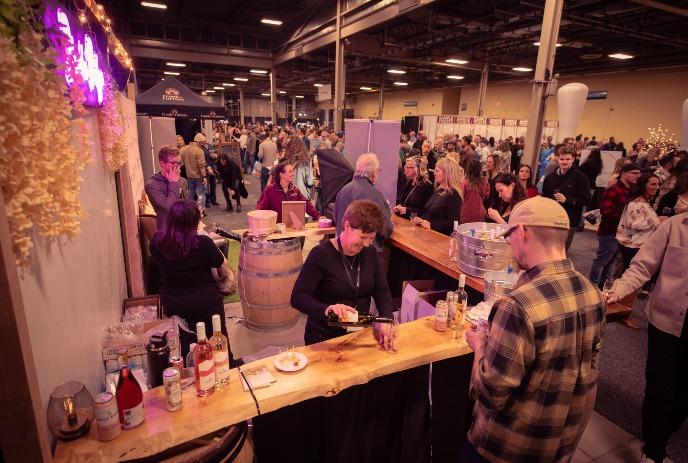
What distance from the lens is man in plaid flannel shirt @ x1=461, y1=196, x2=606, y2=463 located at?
1427 millimetres

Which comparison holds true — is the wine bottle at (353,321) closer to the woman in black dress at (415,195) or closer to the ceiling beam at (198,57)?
the woman in black dress at (415,195)

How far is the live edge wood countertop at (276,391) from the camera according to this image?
1.48 m

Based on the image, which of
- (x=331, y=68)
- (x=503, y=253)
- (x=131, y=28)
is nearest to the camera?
(x=503, y=253)

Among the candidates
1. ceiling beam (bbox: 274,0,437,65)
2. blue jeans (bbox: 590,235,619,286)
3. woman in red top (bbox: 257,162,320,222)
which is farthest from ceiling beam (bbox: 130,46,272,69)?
blue jeans (bbox: 590,235,619,286)

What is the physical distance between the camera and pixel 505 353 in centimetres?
145

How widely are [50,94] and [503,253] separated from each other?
2.91m

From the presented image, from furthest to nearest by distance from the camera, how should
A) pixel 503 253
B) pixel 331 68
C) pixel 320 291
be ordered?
pixel 331 68 < pixel 503 253 < pixel 320 291

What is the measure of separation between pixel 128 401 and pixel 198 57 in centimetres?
1613

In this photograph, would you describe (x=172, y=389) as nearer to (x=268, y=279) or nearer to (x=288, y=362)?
(x=288, y=362)

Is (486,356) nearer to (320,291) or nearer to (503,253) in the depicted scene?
(320,291)

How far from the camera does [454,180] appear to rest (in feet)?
14.3

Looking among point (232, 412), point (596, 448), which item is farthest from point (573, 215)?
point (232, 412)

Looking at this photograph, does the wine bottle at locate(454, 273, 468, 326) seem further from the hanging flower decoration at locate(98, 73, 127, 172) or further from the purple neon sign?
the hanging flower decoration at locate(98, 73, 127, 172)

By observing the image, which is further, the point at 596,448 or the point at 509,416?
the point at 596,448
